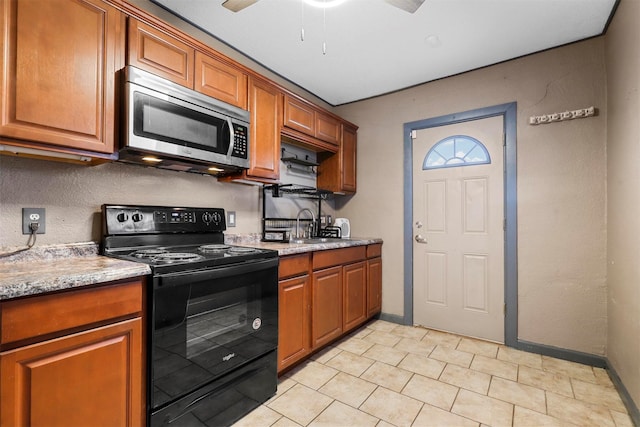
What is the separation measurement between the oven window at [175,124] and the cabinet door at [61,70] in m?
0.13

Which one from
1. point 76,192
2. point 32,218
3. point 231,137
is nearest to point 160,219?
point 76,192

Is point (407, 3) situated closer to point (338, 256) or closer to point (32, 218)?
point (338, 256)

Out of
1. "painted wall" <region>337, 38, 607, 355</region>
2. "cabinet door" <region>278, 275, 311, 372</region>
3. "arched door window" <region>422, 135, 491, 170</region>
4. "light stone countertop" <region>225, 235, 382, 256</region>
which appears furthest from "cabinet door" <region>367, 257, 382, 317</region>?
"painted wall" <region>337, 38, 607, 355</region>

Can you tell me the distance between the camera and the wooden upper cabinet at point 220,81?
6.33ft

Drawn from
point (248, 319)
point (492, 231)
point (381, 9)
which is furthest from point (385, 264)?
point (381, 9)

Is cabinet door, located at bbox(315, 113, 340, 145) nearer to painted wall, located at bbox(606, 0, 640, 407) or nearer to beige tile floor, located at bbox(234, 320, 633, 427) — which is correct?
beige tile floor, located at bbox(234, 320, 633, 427)

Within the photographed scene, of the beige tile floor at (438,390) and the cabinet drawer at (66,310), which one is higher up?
the cabinet drawer at (66,310)

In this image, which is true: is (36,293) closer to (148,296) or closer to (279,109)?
(148,296)

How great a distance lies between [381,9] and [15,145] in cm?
214

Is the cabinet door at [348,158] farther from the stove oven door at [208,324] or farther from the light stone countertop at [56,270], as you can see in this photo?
the light stone countertop at [56,270]

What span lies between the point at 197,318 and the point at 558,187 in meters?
2.82

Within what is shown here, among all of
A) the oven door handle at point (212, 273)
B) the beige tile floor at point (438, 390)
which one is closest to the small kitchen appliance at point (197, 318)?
the oven door handle at point (212, 273)

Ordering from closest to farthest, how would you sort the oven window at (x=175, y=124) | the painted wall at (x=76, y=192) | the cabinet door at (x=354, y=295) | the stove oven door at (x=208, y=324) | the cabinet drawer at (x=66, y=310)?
the cabinet drawer at (x=66, y=310), the stove oven door at (x=208, y=324), the painted wall at (x=76, y=192), the oven window at (x=175, y=124), the cabinet door at (x=354, y=295)

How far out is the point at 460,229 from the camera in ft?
9.58
